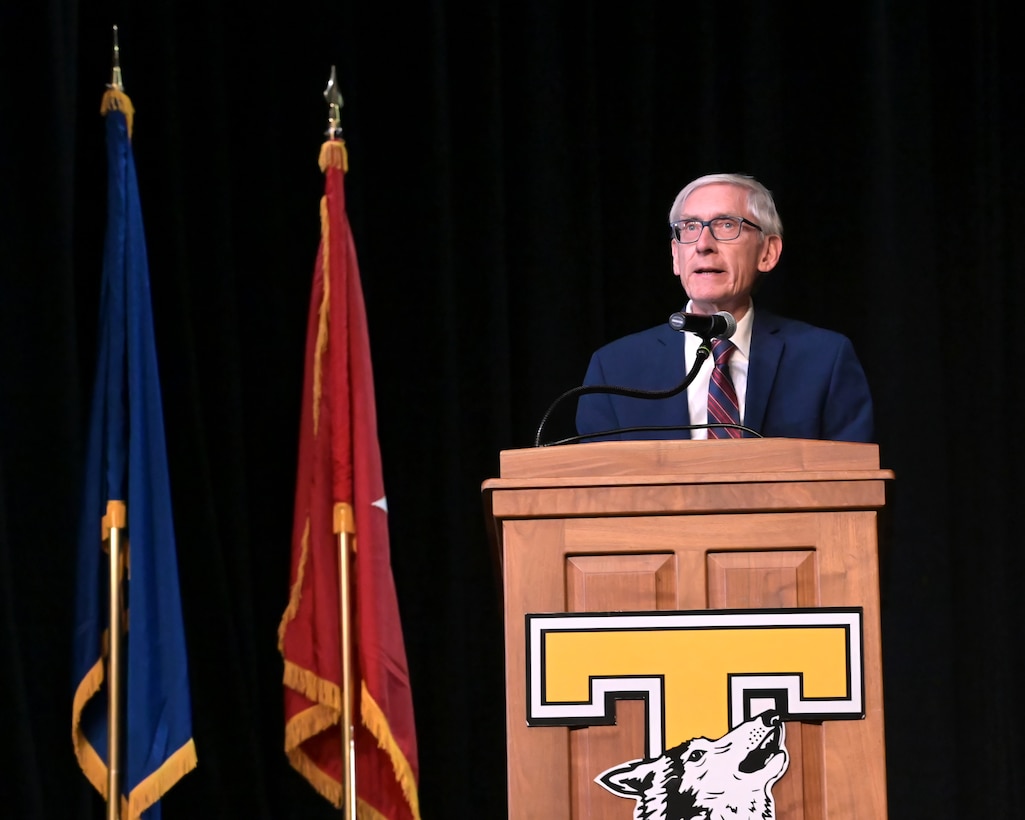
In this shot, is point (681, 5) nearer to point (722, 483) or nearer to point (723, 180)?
point (723, 180)

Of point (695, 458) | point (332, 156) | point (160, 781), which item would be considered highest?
point (332, 156)

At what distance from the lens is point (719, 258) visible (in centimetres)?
280

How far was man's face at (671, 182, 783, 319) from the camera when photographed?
280 centimetres

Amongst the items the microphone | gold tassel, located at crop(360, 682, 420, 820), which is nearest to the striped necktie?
the microphone

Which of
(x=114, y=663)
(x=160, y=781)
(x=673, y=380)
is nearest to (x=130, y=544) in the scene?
(x=114, y=663)

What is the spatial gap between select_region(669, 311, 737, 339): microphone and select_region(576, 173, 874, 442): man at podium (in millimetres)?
537

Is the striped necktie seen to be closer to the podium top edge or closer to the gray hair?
the gray hair

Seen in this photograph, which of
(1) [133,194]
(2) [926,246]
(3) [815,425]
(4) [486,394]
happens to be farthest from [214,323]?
(2) [926,246]

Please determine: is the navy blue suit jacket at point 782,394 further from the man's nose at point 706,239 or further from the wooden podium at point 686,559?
the wooden podium at point 686,559

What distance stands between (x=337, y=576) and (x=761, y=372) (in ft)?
3.79

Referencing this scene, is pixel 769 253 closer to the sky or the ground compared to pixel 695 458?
closer to the sky

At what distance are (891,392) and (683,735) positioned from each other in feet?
6.93

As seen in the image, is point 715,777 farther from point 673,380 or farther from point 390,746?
point 390,746

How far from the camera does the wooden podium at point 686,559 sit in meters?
1.66
